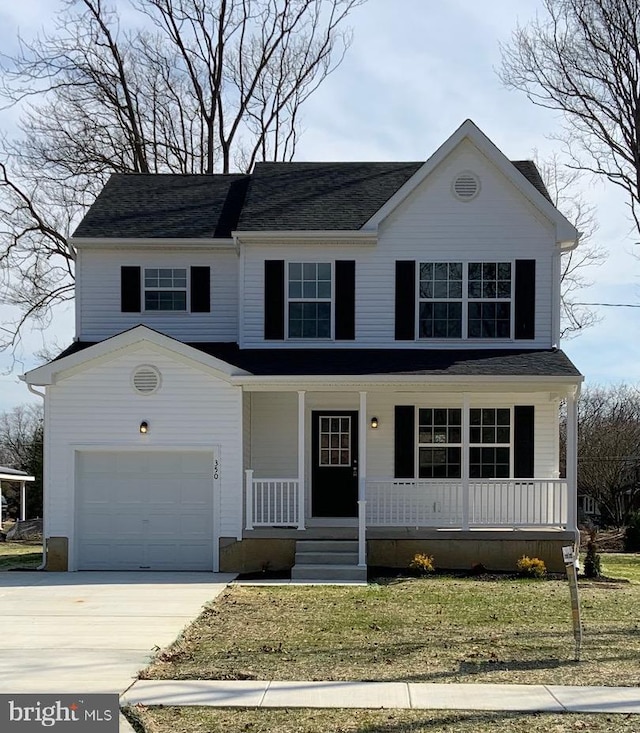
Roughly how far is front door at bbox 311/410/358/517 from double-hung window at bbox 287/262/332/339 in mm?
1581

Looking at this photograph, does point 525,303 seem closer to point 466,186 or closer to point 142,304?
point 466,186

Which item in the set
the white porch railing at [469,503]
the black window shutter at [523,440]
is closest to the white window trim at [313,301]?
the white porch railing at [469,503]

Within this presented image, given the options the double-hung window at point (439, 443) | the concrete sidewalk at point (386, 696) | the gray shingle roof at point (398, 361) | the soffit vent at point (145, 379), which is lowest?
the concrete sidewalk at point (386, 696)

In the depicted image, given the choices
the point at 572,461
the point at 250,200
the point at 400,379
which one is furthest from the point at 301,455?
the point at 250,200

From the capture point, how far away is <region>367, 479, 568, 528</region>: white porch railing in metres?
16.5

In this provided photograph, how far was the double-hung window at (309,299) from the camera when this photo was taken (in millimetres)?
18344

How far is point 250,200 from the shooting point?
63.7 ft

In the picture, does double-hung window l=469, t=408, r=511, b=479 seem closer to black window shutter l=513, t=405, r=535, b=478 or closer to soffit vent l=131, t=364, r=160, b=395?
black window shutter l=513, t=405, r=535, b=478

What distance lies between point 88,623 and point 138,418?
549 centimetres

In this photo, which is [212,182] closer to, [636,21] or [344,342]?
[344,342]

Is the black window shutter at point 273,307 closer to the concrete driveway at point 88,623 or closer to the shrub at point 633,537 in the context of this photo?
the concrete driveway at point 88,623

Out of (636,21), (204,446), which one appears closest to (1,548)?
(204,446)

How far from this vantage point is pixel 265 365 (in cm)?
1711

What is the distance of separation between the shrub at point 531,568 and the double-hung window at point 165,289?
8051mm
